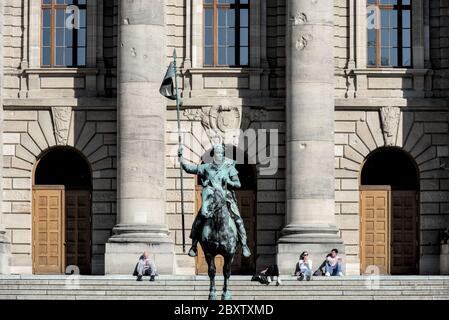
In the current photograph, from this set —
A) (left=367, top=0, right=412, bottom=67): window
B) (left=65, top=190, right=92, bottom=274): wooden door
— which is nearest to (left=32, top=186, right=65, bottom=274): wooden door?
(left=65, top=190, right=92, bottom=274): wooden door

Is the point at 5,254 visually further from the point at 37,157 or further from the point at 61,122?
the point at 61,122

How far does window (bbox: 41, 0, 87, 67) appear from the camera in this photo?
209 ft

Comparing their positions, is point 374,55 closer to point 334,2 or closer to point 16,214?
point 334,2

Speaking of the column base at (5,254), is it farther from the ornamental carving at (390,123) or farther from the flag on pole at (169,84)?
the ornamental carving at (390,123)

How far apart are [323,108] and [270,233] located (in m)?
4.94

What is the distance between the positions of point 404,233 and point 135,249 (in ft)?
32.1

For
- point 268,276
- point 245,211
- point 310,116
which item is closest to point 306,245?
point 245,211

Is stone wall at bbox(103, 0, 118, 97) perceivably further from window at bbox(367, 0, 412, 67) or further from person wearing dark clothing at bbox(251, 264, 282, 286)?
person wearing dark clothing at bbox(251, 264, 282, 286)

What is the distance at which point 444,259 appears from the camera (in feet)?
204

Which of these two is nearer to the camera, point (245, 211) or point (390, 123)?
point (390, 123)

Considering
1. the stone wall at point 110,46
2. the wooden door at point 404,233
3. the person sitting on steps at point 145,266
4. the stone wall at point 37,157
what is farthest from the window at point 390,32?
the person sitting on steps at point 145,266

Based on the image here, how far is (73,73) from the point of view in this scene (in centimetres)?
6356
